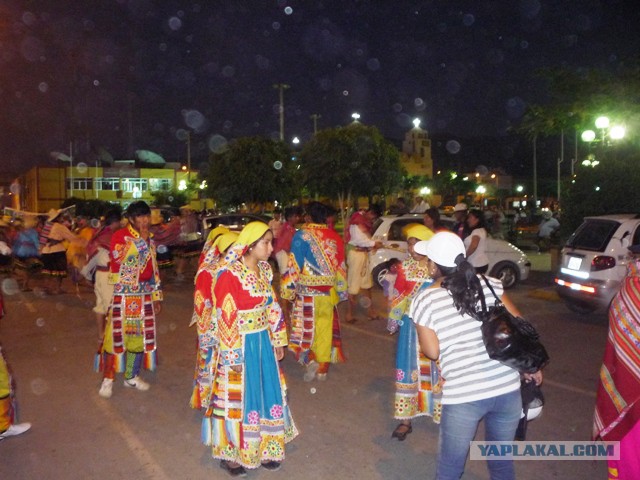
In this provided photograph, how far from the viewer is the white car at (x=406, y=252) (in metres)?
13.2

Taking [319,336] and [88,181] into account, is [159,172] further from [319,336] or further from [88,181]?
[319,336]

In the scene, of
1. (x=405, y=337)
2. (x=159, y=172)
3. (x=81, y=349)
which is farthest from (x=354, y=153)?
(x=159, y=172)

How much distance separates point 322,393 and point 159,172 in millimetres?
62289

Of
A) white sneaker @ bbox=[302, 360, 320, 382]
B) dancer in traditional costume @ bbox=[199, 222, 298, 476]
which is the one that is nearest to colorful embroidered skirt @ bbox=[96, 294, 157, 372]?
white sneaker @ bbox=[302, 360, 320, 382]

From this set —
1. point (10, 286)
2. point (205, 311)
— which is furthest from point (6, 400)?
point (10, 286)

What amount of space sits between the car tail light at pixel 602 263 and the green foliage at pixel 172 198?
4700cm

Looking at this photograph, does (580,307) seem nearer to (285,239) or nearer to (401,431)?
(285,239)

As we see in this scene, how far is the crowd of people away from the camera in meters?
3.22

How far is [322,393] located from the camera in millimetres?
6539

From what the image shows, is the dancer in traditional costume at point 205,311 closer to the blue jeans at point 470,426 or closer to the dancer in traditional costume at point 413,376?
the dancer in traditional costume at point 413,376

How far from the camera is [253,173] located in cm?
3550

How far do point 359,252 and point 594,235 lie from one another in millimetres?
3712

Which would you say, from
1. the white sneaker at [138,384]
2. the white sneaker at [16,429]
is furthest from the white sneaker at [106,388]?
the white sneaker at [16,429]

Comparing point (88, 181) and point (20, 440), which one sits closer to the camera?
point (20, 440)
